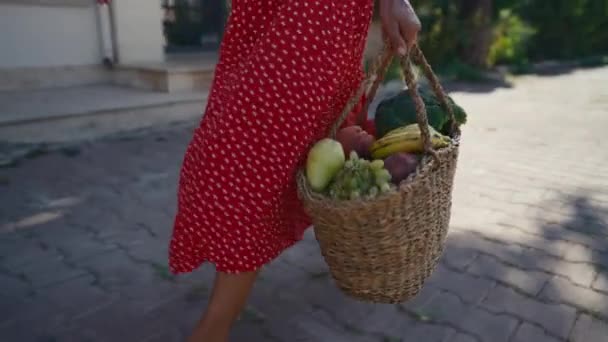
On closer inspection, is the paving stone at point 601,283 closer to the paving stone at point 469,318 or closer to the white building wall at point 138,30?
the paving stone at point 469,318

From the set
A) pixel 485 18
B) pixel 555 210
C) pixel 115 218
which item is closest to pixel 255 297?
pixel 115 218

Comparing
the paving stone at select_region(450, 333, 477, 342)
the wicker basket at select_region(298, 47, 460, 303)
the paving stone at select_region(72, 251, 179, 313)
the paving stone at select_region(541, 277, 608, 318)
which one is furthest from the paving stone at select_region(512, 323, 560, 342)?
the paving stone at select_region(72, 251, 179, 313)

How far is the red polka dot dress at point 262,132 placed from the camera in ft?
5.00

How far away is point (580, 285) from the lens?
2.19 m

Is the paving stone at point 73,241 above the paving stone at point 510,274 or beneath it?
beneath

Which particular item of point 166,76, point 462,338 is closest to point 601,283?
point 462,338

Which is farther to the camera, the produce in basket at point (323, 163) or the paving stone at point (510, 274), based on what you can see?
the paving stone at point (510, 274)

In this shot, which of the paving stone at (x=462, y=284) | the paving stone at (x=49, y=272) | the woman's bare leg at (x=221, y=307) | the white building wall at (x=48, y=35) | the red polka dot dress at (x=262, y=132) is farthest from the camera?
the white building wall at (x=48, y=35)

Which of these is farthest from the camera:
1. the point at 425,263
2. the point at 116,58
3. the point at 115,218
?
the point at 116,58

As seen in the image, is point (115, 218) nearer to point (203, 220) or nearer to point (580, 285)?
point (203, 220)

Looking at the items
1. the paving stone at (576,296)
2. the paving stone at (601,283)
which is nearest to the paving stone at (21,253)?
the paving stone at (576,296)

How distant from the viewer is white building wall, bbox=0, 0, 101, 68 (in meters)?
5.02

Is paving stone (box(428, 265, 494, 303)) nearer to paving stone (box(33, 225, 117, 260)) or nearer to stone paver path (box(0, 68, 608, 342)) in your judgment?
stone paver path (box(0, 68, 608, 342))

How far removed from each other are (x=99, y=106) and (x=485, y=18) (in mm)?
7628
